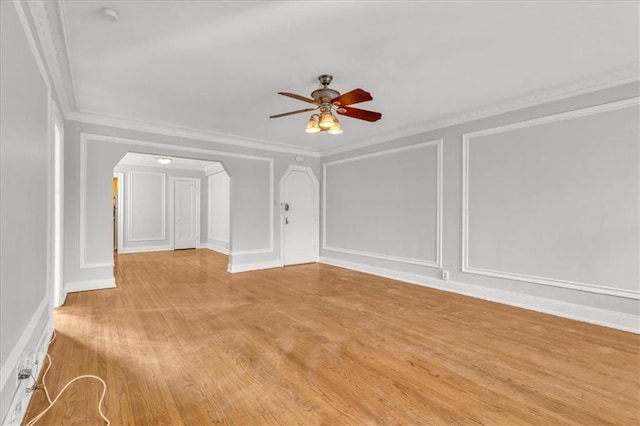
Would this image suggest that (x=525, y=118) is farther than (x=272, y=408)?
Yes

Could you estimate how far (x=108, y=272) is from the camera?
4.58 m

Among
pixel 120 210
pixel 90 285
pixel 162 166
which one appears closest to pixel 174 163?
pixel 162 166

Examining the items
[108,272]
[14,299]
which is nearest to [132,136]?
[108,272]

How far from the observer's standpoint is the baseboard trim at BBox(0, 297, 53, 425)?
150 centimetres

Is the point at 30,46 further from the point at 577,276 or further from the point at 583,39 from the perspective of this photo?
the point at 577,276

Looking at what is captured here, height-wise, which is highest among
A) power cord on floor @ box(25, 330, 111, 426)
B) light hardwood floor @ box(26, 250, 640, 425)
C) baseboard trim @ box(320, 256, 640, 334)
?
baseboard trim @ box(320, 256, 640, 334)

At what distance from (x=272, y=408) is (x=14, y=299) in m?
1.51

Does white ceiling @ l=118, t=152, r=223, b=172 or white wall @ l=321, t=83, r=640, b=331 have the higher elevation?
white ceiling @ l=118, t=152, r=223, b=172

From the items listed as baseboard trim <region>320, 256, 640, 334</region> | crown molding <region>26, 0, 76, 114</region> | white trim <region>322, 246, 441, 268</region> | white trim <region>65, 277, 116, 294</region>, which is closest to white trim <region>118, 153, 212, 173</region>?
white trim <region>65, 277, 116, 294</region>

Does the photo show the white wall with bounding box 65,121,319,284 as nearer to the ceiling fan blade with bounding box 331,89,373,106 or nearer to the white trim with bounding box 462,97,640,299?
the ceiling fan blade with bounding box 331,89,373,106

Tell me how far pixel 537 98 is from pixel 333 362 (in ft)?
12.2

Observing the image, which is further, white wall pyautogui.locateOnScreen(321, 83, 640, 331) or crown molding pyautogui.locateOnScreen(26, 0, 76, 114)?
white wall pyautogui.locateOnScreen(321, 83, 640, 331)

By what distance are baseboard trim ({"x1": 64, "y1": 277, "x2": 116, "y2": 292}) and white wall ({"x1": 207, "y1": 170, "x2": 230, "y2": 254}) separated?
3813mm

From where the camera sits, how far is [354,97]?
2.82 metres
